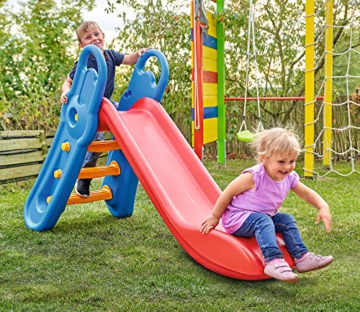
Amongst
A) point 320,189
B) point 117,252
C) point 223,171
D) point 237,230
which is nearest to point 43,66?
point 223,171

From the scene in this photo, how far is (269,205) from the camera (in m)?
2.84

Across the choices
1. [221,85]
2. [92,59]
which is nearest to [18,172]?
[92,59]

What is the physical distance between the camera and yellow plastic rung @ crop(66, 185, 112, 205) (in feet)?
13.3

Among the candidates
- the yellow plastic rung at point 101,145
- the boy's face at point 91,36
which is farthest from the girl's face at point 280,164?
the boy's face at point 91,36

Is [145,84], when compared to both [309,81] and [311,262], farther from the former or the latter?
[309,81]

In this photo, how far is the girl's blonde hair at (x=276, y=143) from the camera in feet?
8.74

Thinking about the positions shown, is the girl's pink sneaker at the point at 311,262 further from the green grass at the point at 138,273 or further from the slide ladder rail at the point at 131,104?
the slide ladder rail at the point at 131,104

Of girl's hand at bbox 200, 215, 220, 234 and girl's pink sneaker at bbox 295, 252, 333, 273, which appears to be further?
girl's hand at bbox 200, 215, 220, 234

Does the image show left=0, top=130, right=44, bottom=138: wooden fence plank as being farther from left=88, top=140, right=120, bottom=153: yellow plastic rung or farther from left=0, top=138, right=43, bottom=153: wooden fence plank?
left=88, top=140, right=120, bottom=153: yellow plastic rung

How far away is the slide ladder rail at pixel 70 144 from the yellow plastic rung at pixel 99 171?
0.48 ft

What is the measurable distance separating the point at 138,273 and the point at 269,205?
75 cm

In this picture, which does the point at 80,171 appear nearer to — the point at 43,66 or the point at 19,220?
the point at 19,220

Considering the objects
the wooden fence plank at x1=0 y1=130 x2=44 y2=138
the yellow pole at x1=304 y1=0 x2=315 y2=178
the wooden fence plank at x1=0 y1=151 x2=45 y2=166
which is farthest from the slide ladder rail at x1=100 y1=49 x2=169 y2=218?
the yellow pole at x1=304 y1=0 x2=315 y2=178

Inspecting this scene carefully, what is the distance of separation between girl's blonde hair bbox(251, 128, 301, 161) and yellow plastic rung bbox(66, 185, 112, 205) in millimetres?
1666
